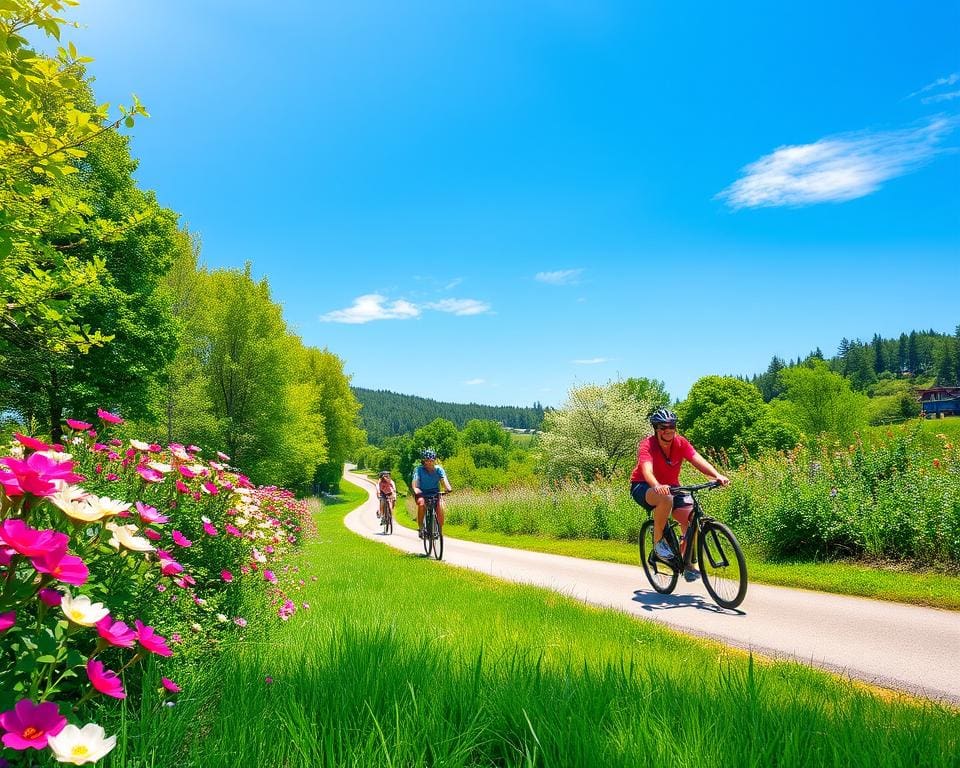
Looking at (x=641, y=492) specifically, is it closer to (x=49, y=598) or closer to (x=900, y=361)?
(x=49, y=598)

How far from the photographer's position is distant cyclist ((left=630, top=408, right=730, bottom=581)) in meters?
6.56

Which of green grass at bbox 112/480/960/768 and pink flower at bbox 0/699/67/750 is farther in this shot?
green grass at bbox 112/480/960/768

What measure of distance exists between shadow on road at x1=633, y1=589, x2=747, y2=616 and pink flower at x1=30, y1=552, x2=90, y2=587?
6379mm

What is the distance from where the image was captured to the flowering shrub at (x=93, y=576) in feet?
4.29

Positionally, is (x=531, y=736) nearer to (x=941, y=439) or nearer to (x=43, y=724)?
(x=43, y=724)

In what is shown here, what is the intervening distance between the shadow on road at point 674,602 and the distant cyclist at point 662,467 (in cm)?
34

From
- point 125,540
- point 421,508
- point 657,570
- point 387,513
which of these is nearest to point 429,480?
point 421,508

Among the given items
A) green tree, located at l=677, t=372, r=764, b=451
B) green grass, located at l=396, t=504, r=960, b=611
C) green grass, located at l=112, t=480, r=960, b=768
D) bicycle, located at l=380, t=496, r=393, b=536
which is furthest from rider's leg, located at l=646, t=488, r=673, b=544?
green tree, located at l=677, t=372, r=764, b=451

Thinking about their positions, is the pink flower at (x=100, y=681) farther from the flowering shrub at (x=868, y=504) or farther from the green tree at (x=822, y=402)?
the green tree at (x=822, y=402)

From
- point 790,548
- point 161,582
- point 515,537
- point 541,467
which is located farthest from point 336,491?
point 161,582

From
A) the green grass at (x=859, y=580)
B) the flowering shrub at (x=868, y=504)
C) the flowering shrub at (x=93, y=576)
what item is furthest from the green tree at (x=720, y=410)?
the flowering shrub at (x=93, y=576)

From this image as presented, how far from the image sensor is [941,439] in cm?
879

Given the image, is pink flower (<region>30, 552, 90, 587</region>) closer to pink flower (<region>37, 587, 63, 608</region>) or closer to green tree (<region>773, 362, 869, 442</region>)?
pink flower (<region>37, 587, 63, 608</region>)

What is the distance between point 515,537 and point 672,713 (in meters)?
15.9
